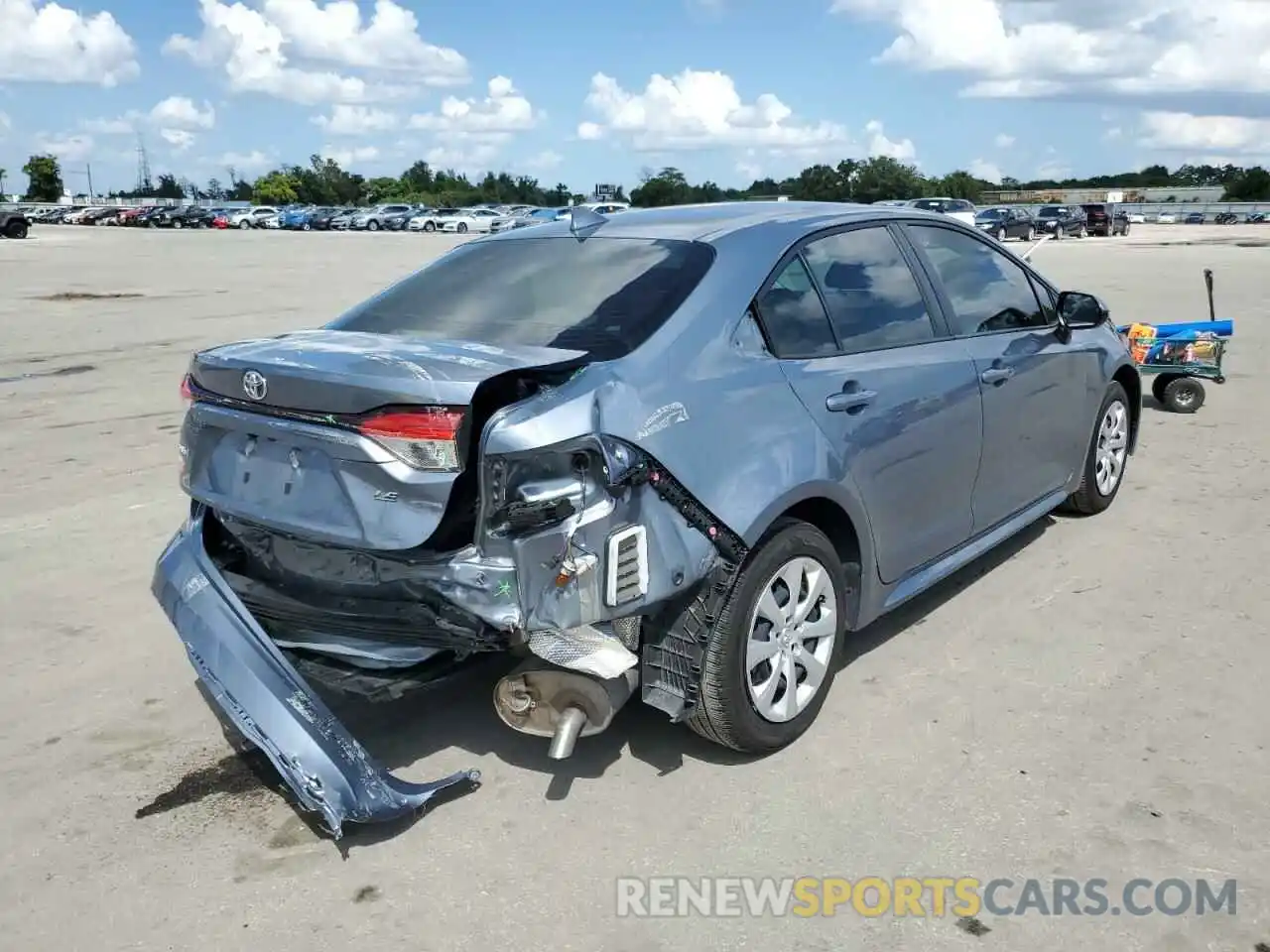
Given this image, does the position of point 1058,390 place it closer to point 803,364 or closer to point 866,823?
point 803,364

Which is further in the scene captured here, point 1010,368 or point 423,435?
point 1010,368

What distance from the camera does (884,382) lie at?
402 centimetres

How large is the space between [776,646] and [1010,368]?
1974 mm

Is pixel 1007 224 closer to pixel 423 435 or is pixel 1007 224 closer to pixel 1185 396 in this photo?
pixel 1185 396

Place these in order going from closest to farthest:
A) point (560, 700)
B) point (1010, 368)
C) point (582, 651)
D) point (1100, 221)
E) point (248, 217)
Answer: point (582, 651)
point (560, 700)
point (1010, 368)
point (1100, 221)
point (248, 217)

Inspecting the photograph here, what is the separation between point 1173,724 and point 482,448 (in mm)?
2603

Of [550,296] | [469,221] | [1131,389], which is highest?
[469,221]

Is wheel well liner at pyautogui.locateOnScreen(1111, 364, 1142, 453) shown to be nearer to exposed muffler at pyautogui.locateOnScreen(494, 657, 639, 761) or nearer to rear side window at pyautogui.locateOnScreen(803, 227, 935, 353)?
rear side window at pyautogui.locateOnScreen(803, 227, 935, 353)

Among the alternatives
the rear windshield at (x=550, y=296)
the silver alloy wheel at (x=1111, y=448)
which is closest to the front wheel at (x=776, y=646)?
the rear windshield at (x=550, y=296)

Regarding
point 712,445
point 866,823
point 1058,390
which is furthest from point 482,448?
point 1058,390

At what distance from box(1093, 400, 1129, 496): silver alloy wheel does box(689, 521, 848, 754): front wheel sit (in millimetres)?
2774

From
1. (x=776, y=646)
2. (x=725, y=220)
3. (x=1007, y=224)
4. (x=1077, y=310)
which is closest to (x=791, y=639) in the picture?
(x=776, y=646)

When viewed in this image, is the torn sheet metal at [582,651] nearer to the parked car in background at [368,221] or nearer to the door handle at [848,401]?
the door handle at [848,401]

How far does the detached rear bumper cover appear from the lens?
3.05 metres
